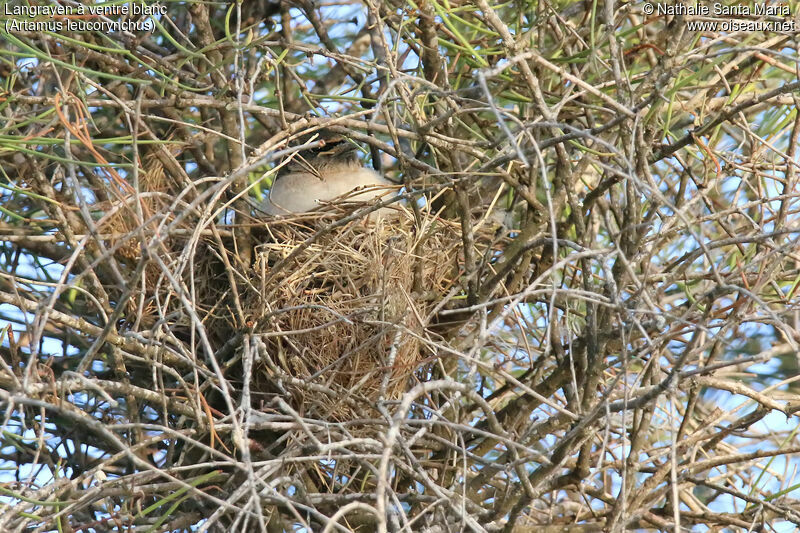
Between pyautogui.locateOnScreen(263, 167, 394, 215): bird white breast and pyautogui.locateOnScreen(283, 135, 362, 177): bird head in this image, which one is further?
pyautogui.locateOnScreen(283, 135, 362, 177): bird head

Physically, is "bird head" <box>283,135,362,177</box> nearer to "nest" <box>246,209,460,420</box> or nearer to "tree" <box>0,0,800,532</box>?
"tree" <box>0,0,800,532</box>

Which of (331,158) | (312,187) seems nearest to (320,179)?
(312,187)

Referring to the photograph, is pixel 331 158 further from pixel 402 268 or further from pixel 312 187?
pixel 402 268

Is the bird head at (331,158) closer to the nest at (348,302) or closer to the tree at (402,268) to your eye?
the tree at (402,268)

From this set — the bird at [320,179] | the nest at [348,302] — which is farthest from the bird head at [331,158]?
the nest at [348,302]

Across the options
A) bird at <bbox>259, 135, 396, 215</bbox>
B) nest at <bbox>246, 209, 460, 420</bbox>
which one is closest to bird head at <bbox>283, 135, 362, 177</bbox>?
bird at <bbox>259, 135, 396, 215</bbox>

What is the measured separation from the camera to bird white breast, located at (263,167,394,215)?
14.3 feet

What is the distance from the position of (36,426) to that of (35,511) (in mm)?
976

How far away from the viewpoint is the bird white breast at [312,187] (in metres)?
4.36

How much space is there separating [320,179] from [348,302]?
3.52 feet

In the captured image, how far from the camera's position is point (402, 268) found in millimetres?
3729

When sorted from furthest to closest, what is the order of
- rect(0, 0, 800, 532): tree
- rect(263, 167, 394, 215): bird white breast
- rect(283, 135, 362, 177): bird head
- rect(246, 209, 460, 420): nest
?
rect(283, 135, 362, 177): bird head, rect(263, 167, 394, 215): bird white breast, rect(246, 209, 460, 420): nest, rect(0, 0, 800, 532): tree

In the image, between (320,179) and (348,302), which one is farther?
(320,179)

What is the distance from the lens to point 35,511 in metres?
3.06
